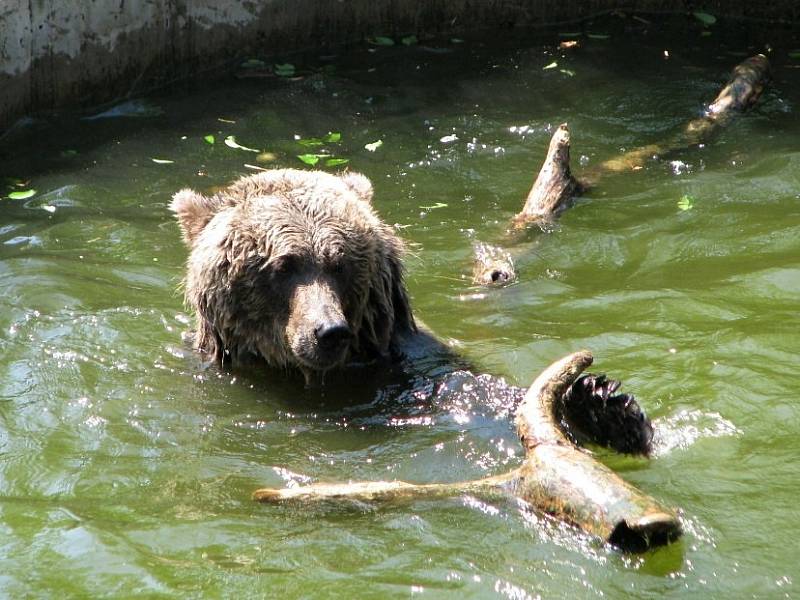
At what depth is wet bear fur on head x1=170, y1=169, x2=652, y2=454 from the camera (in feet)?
20.1

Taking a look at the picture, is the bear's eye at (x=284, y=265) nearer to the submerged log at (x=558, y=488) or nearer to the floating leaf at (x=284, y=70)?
the submerged log at (x=558, y=488)

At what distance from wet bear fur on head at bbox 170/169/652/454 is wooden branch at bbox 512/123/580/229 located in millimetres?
2328

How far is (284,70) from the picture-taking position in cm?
1198

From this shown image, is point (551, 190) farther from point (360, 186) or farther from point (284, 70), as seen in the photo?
point (284, 70)

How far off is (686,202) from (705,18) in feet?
17.0

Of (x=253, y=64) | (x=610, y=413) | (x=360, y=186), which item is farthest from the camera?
(x=253, y=64)

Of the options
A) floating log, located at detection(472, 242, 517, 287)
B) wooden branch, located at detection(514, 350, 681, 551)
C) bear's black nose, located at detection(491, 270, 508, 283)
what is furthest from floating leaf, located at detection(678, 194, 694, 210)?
wooden branch, located at detection(514, 350, 681, 551)

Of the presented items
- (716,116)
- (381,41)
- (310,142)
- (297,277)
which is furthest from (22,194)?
(716,116)

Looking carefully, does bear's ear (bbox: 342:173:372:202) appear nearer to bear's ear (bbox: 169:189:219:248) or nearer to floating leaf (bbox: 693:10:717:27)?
bear's ear (bbox: 169:189:219:248)

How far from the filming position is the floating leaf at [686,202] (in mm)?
8938

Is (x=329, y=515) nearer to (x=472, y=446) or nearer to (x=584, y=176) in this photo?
(x=472, y=446)

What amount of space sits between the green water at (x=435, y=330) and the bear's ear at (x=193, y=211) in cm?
78

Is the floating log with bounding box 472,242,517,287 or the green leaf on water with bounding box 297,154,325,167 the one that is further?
the green leaf on water with bounding box 297,154,325,167

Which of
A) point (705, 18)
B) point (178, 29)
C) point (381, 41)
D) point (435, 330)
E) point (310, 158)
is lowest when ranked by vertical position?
point (435, 330)
